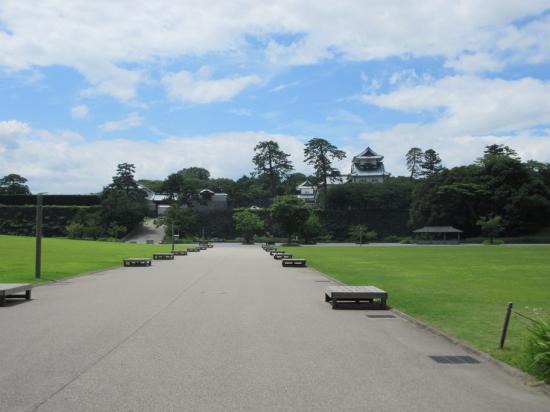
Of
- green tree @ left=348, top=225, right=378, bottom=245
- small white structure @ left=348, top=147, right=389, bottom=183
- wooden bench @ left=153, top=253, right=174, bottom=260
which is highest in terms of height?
small white structure @ left=348, top=147, right=389, bottom=183

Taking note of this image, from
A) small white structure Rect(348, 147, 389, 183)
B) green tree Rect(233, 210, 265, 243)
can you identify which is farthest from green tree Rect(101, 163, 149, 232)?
small white structure Rect(348, 147, 389, 183)

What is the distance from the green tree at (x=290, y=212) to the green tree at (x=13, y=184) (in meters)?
60.7

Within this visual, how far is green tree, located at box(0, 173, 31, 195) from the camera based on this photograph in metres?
108

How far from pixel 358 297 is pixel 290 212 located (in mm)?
60880

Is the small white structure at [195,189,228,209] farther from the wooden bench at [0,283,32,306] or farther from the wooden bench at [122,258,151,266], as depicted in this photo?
the wooden bench at [0,283,32,306]

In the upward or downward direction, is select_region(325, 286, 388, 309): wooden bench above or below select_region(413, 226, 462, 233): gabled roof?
below

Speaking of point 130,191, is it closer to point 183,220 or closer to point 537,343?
point 183,220

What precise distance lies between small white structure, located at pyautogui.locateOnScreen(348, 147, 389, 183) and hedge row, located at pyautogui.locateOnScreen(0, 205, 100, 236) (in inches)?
1917

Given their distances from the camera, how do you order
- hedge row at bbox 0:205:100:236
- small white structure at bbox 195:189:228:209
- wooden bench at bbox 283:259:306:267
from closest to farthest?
1. wooden bench at bbox 283:259:306:267
2. hedge row at bbox 0:205:100:236
3. small white structure at bbox 195:189:228:209

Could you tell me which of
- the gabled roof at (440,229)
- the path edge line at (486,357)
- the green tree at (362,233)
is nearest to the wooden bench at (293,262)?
the path edge line at (486,357)

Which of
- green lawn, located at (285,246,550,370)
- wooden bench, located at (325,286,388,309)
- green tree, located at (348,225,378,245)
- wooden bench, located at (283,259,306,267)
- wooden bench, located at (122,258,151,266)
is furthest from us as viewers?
green tree, located at (348,225,378,245)

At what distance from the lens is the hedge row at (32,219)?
8488 centimetres

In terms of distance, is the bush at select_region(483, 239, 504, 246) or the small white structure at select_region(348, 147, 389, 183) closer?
the bush at select_region(483, 239, 504, 246)

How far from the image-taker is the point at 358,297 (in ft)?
40.4
